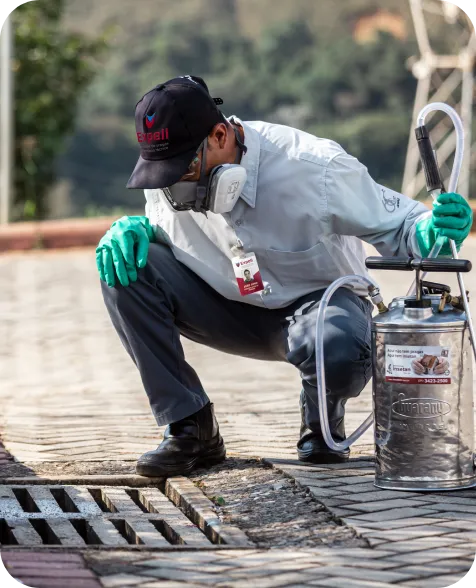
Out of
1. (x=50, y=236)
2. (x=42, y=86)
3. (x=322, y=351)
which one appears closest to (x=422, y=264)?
(x=322, y=351)

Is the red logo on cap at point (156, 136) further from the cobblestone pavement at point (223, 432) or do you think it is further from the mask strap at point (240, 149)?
the cobblestone pavement at point (223, 432)

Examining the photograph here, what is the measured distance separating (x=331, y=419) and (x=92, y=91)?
12415 millimetres

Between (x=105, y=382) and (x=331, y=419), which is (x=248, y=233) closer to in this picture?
(x=331, y=419)

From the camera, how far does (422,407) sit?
11.2 feet

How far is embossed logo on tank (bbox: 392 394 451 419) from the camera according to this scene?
3.40 meters

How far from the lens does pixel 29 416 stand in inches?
199

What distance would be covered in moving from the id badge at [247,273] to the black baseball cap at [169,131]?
1.20 feet

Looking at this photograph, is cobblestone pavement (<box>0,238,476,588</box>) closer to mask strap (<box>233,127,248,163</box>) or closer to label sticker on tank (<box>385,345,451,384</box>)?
label sticker on tank (<box>385,345,451,384</box>)

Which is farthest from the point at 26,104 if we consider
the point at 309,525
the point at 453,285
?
the point at 309,525

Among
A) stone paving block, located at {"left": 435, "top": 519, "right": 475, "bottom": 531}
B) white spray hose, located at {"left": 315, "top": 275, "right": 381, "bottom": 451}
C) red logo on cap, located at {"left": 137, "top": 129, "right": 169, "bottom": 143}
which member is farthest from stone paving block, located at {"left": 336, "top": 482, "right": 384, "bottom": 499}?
red logo on cap, located at {"left": 137, "top": 129, "right": 169, "bottom": 143}

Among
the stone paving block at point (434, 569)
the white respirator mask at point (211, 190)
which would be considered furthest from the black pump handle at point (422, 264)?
the stone paving block at point (434, 569)

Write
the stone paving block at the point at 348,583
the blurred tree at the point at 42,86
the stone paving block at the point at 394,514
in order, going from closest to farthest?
the stone paving block at the point at 348,583 → the stone paving block at the point at 394,514 → the blurred tree at the point at 42,86

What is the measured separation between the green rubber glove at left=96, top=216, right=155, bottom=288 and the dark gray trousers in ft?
0.14

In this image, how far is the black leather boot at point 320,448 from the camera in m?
3.92
